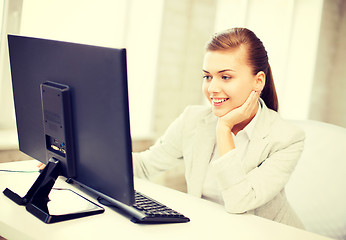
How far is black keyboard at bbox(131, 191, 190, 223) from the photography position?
898mm

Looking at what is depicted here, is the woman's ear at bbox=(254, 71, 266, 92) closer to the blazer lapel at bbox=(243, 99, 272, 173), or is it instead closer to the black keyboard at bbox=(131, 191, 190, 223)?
the blazer lapel at bbox=(243, 99, 272, 173)

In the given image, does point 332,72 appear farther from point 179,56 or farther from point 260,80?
point 260,80

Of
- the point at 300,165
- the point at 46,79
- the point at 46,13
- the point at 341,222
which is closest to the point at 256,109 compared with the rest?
the point at 300,165

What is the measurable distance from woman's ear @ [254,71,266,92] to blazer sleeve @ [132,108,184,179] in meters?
0.35

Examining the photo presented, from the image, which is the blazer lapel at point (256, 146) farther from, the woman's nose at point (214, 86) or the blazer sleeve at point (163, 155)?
the blazer sleeve at point (163, 155)

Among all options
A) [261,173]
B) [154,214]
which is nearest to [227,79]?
[261,173]

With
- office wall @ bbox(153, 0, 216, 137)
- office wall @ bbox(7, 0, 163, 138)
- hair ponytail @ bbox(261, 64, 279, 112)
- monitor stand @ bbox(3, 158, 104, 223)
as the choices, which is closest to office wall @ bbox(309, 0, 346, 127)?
office wall @ bbox(153, 0, 216, 137)

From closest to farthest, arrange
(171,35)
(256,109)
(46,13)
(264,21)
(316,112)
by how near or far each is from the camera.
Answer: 1. (256,109)
2. (46,13)
3. (171,35)
4. (264,21)
5. (316,112)

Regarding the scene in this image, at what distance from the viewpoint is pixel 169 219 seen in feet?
3.04

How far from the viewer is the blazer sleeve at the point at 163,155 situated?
153 centimetres

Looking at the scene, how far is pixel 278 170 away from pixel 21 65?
906 millimetres

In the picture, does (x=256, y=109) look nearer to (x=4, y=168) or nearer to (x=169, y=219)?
(x=169, y=219)

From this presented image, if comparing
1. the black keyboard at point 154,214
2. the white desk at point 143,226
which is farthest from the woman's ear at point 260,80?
the black keyboard at point 154,214

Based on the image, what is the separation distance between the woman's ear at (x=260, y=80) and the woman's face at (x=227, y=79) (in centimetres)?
2
